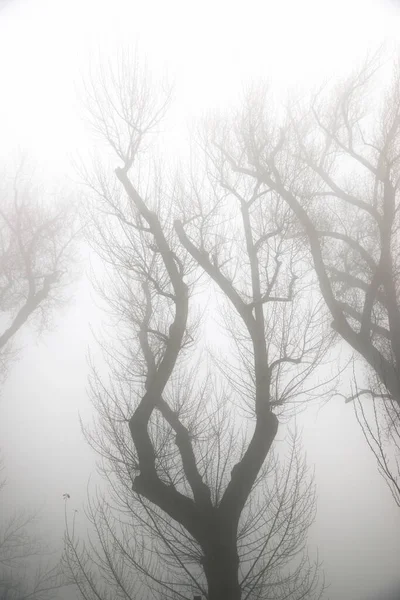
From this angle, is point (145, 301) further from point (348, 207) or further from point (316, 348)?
point (348, 207)

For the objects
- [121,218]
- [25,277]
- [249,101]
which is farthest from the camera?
[25,277]

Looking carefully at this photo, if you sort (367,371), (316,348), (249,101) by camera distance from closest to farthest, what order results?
(316,348), (249,101), (367,371)

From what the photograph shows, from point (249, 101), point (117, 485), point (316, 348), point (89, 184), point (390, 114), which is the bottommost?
point (117, 485)

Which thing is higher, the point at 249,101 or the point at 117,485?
the point at 249,101

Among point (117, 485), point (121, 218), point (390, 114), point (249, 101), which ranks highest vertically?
point (390, 114)

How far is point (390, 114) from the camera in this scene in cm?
762

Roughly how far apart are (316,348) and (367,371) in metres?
3.74

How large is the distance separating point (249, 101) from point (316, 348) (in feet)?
14.7

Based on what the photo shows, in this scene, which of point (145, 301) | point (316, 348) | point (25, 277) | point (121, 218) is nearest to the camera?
point (316, 348)

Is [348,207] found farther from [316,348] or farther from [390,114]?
[316,348]

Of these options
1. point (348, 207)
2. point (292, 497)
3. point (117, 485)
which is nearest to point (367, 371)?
point (348, 207)

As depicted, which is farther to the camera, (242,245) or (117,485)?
(242,245)

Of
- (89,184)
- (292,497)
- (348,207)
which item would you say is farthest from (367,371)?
(89,184)

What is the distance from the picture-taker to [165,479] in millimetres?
4969
